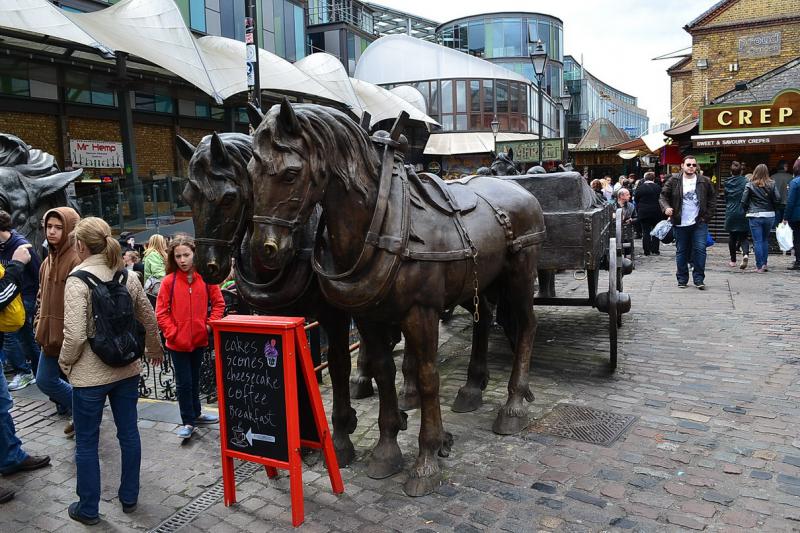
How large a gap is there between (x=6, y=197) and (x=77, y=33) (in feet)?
34.7

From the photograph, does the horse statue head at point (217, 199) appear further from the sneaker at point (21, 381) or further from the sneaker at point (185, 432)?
the sneaker at point (21, 381)

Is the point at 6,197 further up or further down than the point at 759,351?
further up

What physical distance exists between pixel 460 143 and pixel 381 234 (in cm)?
3685

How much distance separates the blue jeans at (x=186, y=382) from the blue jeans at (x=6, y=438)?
1130mm

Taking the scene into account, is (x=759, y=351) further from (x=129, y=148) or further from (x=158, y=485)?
(x=129, y=148)

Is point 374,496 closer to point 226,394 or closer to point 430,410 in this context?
point 430,410

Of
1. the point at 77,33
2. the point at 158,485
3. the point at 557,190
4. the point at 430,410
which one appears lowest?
the point at 158,485

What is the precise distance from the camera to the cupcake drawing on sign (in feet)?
11.7

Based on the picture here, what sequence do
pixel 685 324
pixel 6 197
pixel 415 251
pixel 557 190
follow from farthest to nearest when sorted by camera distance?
pixel 685 324 → pixel 6 197 → pixel 557 190 → pixel 415 251

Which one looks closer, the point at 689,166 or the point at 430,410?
the point at 430,410

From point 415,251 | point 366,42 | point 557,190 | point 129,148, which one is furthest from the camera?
point 366,42

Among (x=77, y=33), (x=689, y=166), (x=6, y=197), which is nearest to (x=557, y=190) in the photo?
(x=689, y=166)

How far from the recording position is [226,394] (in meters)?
3.79

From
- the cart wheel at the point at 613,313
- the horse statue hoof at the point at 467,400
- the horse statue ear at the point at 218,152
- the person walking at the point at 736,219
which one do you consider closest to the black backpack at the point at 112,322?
the horse statue ear at the point at 218,152
